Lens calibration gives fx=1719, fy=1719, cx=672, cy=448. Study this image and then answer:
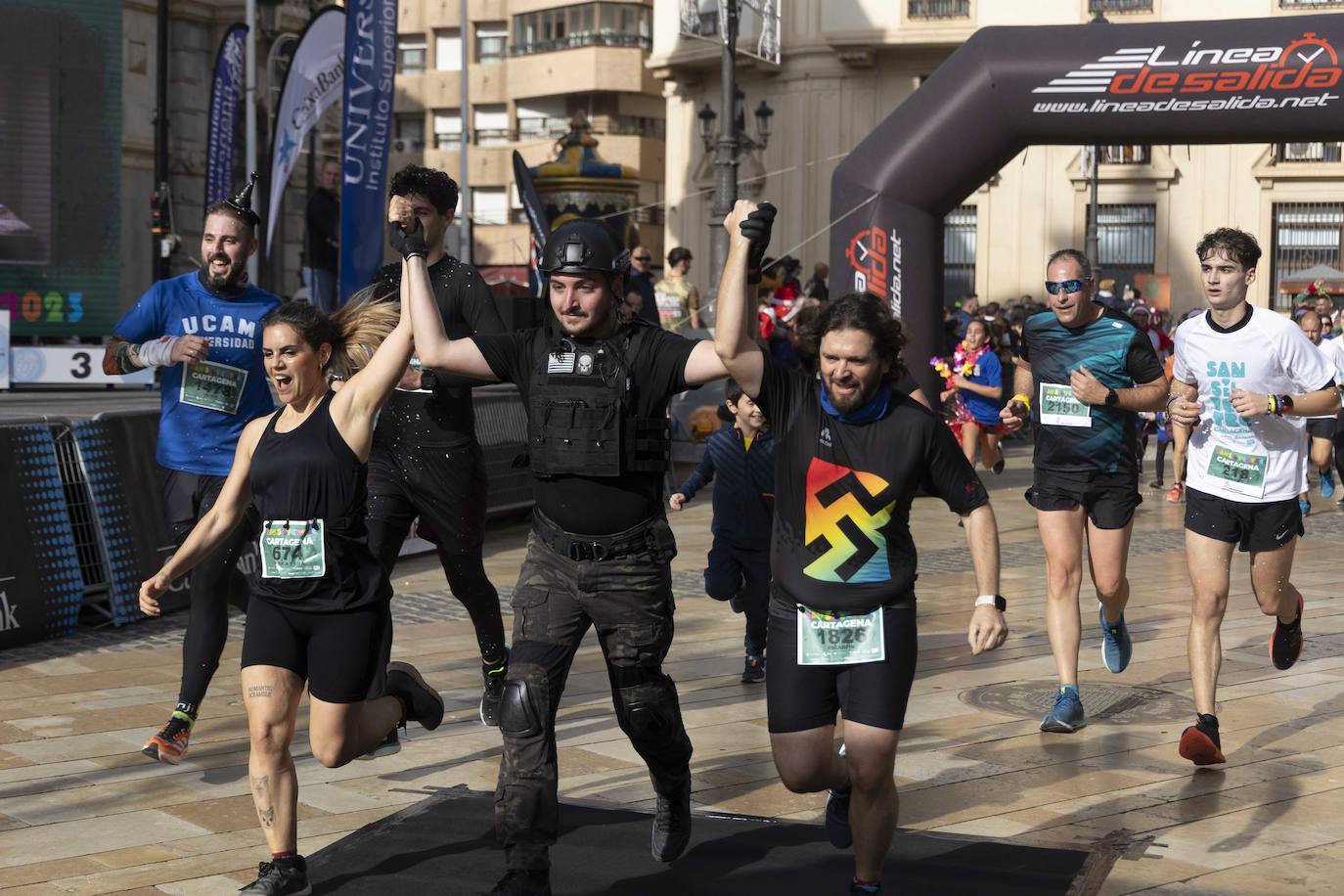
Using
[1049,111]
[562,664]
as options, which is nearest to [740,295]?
[562,664]

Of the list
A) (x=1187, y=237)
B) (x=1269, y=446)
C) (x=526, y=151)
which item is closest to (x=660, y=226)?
(x=526, y=151)

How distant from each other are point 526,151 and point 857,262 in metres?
46.8

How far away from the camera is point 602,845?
5.48 meters

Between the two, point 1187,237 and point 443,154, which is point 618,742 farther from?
point 443,154

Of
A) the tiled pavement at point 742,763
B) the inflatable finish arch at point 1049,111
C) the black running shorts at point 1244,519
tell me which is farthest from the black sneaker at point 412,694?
the inflatable finish arch at point 1049,111

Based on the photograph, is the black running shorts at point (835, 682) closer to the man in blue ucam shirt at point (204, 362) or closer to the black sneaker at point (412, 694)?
the black sneaker at point (412, 694)

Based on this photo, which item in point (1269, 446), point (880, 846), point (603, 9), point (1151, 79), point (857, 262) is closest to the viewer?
point (880, 846)

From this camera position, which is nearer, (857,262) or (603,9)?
(857,262)

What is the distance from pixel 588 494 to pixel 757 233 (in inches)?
36.6

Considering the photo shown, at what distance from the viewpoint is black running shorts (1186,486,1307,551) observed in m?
6.93

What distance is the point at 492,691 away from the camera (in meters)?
7.04

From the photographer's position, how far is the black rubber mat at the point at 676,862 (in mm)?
5062

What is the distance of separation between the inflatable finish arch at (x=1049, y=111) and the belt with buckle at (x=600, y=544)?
383 inches

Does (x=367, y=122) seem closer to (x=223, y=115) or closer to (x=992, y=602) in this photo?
(x=223, y=115)
